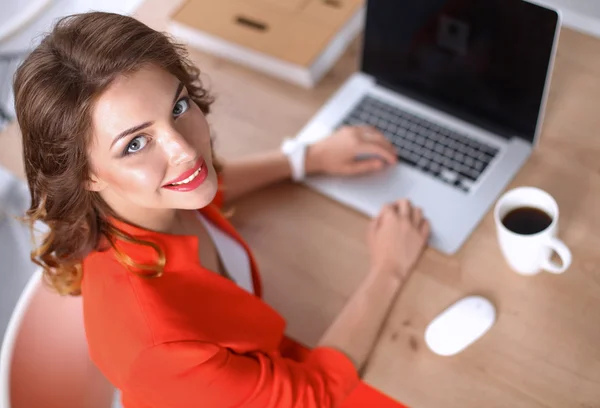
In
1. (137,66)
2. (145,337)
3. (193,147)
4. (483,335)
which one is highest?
(137,66)

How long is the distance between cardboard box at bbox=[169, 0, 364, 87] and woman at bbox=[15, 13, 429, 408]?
40cm

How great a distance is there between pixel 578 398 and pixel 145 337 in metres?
0.61

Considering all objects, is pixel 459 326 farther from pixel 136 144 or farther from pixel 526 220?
pixel 136 144

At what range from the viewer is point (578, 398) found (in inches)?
39.5

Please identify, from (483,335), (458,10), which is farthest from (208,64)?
(483,335)

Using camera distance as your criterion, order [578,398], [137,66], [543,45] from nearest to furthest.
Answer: [137,66] < [578,398] < [543,45]

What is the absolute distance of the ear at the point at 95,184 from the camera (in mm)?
936

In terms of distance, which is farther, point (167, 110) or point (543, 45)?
point (543, 45)

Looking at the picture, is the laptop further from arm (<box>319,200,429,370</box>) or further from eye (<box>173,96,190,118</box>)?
eye (<box>173,96,190,118</box>)

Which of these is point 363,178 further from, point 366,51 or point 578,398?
point 578,398

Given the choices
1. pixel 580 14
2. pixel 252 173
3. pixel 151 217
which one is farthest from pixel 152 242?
pixel 580 14

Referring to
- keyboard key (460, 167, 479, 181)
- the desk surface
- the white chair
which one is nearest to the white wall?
the desk surface

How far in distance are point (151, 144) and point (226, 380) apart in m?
0.33

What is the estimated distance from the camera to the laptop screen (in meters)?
1.14
